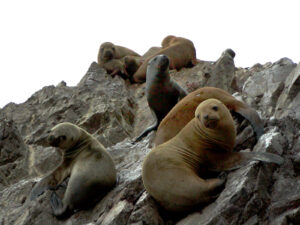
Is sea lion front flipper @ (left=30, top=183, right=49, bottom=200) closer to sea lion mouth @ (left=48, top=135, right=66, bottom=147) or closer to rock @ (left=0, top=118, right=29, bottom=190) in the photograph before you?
sea lion mouth @ (left=48, top=135, right=66, bottom=147)

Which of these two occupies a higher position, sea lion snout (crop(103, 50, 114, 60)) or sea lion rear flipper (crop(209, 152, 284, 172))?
sea lion rear flipper (crop(209, 152, 284, 172))

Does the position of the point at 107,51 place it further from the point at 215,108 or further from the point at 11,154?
the point at 215,108

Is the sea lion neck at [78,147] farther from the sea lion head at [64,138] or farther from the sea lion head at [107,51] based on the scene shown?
the sea lion head at [107,51]

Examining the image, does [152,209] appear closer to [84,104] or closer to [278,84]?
[278,84]

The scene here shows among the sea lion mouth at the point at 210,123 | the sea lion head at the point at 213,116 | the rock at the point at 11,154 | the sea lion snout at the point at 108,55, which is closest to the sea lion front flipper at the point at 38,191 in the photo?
the rock at the point at 11,154

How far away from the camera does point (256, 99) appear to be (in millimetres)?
10383

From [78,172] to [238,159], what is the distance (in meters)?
2.94

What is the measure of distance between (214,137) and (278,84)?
356 centimetres

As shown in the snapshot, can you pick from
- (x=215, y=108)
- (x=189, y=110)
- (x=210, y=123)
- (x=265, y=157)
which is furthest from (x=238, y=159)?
(x=189, y=110)

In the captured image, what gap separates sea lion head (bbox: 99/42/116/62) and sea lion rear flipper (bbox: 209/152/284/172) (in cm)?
1023

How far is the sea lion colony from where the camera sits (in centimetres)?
721

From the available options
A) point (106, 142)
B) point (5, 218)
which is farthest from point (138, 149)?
point (5, 218)

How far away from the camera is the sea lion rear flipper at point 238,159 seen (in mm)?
7125

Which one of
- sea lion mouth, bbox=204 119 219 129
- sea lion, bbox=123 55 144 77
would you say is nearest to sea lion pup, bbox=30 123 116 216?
sea lion mouth, bbox=204 119 219 129
